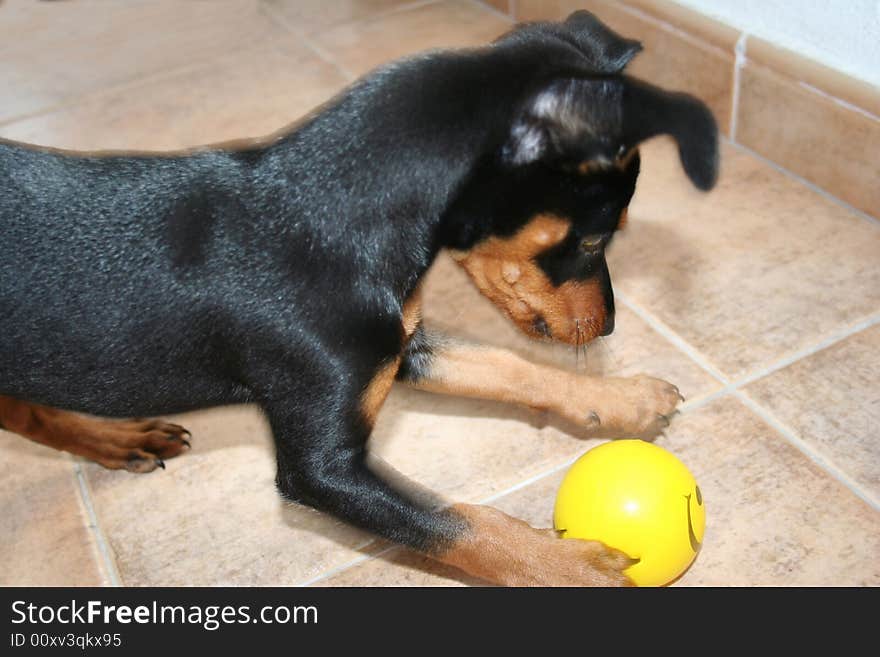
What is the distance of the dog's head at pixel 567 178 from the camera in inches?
73.3

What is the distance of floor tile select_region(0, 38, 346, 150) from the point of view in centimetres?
421

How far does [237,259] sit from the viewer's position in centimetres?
204

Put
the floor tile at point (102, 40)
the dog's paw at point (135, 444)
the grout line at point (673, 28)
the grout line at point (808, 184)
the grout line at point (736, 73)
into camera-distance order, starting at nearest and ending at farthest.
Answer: the dog's paw at point (135, 444)
the grout line at point (808, 184)
the grout line at point (736, 73)
the grout line at point (673, 28)
the floor tile at point (102, 40)

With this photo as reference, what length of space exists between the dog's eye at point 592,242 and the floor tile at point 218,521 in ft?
3.07

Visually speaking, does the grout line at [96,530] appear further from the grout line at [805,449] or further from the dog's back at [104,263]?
the grout line at [805,449]

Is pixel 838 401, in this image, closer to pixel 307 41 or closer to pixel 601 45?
pixel 601 45

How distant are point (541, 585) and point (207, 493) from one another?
98 centimetres

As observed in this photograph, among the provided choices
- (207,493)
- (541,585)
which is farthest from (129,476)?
(541,585)

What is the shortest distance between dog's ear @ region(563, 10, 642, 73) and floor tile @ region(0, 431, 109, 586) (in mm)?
1708

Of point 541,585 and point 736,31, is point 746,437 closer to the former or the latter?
point 541,585

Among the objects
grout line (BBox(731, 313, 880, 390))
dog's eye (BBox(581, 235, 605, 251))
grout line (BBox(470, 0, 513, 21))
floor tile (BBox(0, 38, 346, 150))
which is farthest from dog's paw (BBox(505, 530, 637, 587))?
grout line (BBox(470, 0, 513, 21))

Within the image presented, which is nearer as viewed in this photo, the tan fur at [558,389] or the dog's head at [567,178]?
the dog's head at [567,178]

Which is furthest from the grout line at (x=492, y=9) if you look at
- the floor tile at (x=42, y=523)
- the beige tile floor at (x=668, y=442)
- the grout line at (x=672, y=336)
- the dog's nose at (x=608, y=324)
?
the floor tile at (x=42, y=523)

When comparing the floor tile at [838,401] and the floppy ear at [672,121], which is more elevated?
the floppy ear at [672,121]
